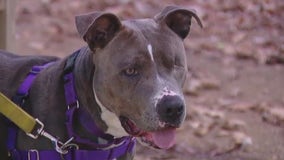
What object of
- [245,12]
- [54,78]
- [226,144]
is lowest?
[245,12]

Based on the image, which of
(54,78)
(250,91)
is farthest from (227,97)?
(54,78)

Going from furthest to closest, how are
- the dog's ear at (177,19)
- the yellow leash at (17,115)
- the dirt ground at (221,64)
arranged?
the dirt ground at (221,64), the dog's ear at (177,19), the yellow leash at (17,115)

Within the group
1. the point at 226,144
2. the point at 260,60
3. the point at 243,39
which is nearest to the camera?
the point at 226,144

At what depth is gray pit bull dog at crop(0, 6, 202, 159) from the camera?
3475mm

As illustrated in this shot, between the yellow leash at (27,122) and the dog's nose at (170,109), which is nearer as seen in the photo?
the dog's nose at (170,109)

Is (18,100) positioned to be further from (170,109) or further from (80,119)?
(170,109)

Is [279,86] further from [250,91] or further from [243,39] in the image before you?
[243,39]

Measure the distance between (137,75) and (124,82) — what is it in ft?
0.25

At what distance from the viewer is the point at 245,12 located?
10.5 meters

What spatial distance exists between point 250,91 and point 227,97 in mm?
326

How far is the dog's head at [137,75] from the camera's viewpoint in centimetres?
345

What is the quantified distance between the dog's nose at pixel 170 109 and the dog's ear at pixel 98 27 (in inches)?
19.9

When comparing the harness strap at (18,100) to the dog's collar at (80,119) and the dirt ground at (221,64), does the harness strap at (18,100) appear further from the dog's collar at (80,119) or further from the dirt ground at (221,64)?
the dirt ground at (221,64)

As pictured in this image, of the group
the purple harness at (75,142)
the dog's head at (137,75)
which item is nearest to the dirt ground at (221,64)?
the purple harness at (75,142)
